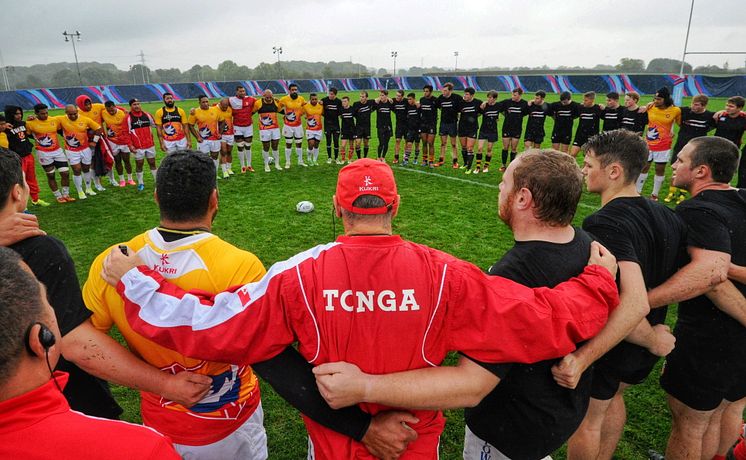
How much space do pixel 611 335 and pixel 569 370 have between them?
0.86 feet

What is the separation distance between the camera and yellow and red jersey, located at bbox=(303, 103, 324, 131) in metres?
13.6

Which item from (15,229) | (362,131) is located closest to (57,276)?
(15,229)

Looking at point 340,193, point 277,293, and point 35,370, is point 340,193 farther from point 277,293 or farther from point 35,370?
point 35,370

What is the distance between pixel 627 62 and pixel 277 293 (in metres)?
83.7

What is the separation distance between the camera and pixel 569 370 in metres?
1.80

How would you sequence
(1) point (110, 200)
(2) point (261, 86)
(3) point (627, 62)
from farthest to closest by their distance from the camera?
(3) point (627, 62)
(2) point (261, 86)
(1) point (110, 200)

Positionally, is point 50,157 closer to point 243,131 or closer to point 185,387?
point 243,131

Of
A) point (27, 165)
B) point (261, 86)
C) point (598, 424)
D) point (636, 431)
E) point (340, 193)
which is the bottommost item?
point (636, 431)

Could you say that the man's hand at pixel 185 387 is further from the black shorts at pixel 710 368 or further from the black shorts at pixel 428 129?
the black shorts at pixel 428 129

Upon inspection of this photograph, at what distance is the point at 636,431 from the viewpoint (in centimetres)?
371

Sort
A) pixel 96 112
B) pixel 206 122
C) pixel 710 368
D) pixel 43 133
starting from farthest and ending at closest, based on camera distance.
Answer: pixel 206 122 < pixel 96 112 < pixel 43 133 < pixel 710 368

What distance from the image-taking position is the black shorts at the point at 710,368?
2768mm

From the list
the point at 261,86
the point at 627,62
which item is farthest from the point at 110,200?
the point at 627,62

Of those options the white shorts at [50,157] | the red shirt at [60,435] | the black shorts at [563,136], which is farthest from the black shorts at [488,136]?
the red shirt at [60,435]
